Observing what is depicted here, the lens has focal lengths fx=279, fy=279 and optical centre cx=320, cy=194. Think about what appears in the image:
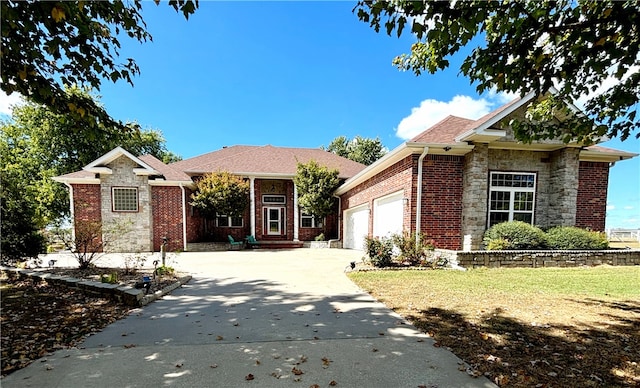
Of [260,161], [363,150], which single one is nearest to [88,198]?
[260,161]

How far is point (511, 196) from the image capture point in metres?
10.2

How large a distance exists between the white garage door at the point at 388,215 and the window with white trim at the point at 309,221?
6231mm

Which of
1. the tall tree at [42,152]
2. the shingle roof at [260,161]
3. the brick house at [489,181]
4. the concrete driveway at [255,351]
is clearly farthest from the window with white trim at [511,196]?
the tall tree at [42,152]

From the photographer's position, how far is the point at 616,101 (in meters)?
3.90

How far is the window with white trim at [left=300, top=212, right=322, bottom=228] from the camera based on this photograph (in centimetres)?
1830

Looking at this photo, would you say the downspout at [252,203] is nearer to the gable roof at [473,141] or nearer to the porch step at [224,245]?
the porch step at [224,245]

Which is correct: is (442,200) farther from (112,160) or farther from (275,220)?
(112,160)

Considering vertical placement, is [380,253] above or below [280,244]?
above

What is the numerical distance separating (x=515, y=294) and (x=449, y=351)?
136 inches

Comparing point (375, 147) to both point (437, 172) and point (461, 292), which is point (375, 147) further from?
point (461, 292)

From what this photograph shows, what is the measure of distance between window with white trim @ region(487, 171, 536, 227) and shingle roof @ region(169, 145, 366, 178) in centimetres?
949

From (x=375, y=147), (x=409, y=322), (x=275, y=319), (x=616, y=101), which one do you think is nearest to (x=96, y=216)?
(x=275, y=319)

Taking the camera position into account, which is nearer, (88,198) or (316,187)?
(88,198)

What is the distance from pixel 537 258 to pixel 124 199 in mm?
17623
